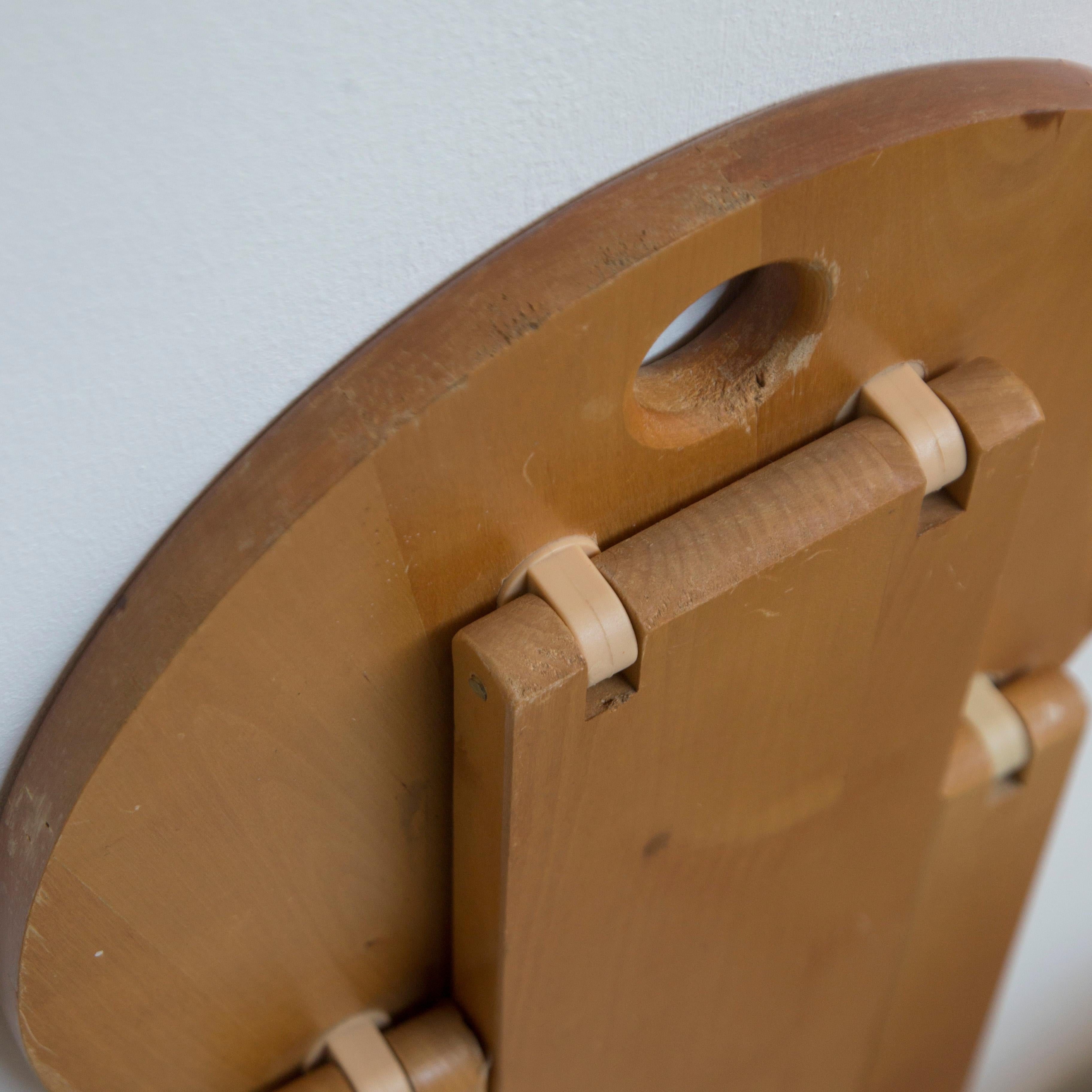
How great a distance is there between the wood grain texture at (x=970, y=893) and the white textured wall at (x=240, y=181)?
0.28 meters

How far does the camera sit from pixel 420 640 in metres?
0.24

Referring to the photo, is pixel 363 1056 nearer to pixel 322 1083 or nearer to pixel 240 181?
pixel 322 1083

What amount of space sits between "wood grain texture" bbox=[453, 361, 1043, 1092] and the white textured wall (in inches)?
2.8

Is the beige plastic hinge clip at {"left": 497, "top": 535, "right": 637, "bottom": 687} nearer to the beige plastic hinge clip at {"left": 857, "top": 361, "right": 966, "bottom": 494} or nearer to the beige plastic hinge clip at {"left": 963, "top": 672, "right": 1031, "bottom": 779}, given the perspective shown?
the beige plastic hinge clip at {"left": 857, "top": 361, "right": 966, "bottom": 494}

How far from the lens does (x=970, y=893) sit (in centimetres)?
48

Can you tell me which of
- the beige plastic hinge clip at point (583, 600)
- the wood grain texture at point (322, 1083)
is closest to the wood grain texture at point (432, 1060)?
the wood grain texture at point (322, 1083)

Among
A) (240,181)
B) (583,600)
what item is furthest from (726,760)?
(240,181)

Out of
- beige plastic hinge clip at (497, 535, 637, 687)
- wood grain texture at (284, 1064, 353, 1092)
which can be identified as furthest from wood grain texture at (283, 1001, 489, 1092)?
beige plastic hinge clip at (497, 535, 637, 687)

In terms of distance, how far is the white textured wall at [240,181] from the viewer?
0.17 metres

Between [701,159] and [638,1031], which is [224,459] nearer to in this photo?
[701,159]

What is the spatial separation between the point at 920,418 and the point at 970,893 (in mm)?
281

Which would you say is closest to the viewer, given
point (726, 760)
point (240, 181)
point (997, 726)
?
point (240, 181)

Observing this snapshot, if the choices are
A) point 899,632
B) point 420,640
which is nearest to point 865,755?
point 899,632

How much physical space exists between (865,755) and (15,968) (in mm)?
234
